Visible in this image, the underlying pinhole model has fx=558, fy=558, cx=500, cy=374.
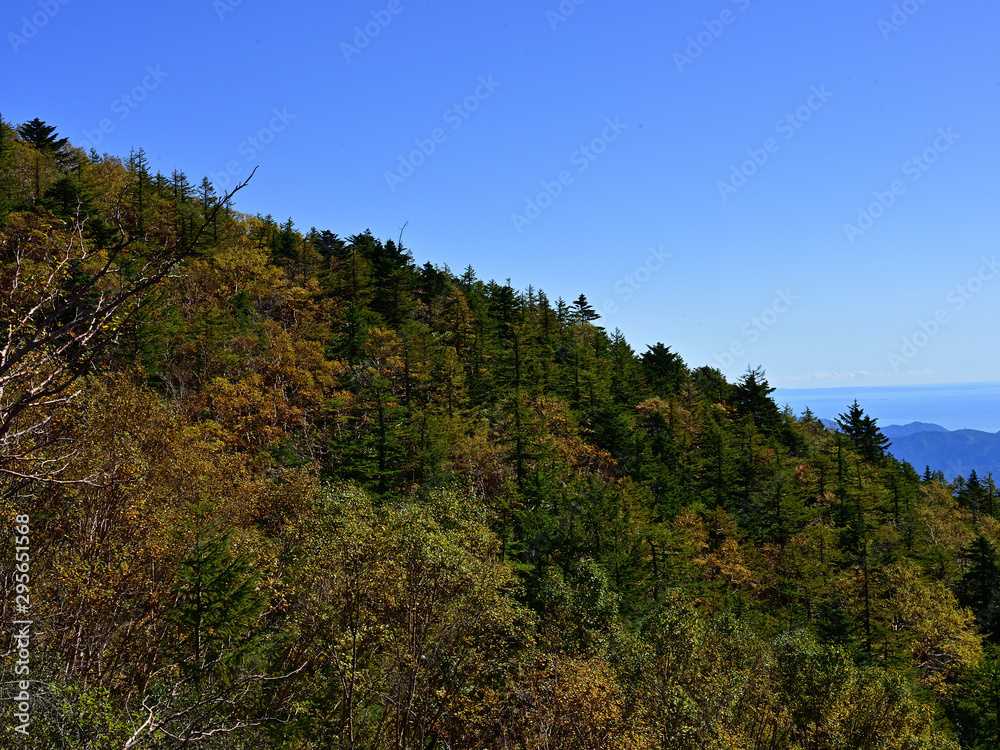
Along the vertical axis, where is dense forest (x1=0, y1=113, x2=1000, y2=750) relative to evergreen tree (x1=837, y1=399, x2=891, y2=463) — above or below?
below

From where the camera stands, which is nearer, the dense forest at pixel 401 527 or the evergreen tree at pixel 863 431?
the dense forest at pixel 401 527

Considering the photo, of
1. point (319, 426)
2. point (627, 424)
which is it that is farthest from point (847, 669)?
point (319, 426)

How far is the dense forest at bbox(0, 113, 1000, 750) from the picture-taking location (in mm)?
14414

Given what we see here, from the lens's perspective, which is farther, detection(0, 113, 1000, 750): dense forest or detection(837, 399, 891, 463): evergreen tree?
detection(837, 399, 891, 463): evergreen tree

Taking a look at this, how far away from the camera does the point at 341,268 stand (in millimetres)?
64875

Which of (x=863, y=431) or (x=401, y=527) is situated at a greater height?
(x=863, y=431)

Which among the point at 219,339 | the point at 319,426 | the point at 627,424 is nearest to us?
the point at 219,339

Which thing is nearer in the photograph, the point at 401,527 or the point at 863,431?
the point at 401,527

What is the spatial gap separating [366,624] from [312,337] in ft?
123

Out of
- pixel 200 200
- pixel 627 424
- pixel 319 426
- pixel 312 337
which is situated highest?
pixel 200 200

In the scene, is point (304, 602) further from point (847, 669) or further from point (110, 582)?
point (847, 669)

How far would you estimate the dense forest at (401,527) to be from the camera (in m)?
14.4

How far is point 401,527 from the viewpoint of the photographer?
56.7ft

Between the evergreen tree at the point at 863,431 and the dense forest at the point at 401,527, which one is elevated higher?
the evergreen tree at the point at 863,431
